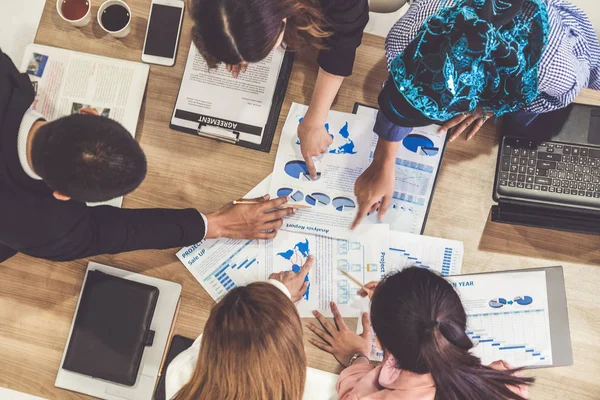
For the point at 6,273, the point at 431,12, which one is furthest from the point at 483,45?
the point at 6,273

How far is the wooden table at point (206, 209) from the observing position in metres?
1.00

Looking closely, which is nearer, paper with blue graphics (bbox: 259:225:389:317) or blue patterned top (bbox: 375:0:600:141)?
blue patterned top (bbox: 375:0:600:141)

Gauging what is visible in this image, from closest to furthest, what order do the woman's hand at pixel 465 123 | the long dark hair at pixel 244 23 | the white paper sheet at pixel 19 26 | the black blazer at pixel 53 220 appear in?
the long dark hair at pixel 244 23 < the black blazer at pixel 53 220 < the woman's hand at pixel 465 123 < the white paper sheet at pixel 19 26

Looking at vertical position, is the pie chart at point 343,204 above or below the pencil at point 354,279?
above

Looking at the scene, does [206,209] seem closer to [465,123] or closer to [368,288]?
[368,288]

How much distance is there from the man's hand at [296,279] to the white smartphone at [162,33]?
509 millimetres

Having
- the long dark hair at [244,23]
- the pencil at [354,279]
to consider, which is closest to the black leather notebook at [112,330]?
the pencil at [354,279]

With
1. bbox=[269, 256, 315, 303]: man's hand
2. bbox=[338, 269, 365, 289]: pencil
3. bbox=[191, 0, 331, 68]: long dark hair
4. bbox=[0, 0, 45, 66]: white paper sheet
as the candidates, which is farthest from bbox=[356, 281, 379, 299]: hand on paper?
bbox=[0, 0, 45, 66]: white paper sheet

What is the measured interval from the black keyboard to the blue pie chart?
0.39m

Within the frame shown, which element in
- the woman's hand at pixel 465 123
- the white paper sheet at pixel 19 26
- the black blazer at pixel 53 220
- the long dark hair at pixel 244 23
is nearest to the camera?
the long dark hair at pixel 244 23

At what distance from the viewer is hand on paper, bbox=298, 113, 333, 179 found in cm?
100

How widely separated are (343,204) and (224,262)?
0.28 m

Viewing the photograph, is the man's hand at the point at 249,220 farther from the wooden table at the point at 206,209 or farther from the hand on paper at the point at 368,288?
the hand on paper at the point at 368,288

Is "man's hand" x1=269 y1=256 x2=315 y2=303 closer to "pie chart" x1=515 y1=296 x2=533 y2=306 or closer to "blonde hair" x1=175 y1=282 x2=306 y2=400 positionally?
"blonde hair" x1=175 y1=282 x2=306 y2=400
